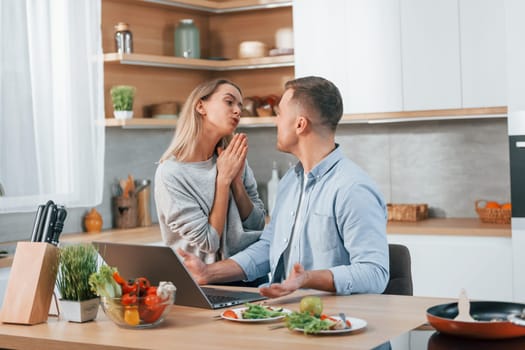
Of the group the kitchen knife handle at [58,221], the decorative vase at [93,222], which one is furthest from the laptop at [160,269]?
the decorative vase at [93,222]

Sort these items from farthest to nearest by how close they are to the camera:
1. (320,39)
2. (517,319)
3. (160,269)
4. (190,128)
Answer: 1. (320,39)
2. (190,128)
3. (160,269)
4. (517,319)

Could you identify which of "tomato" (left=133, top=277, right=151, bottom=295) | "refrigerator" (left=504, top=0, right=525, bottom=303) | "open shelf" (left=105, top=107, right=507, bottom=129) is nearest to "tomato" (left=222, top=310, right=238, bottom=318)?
"tomato" (left=133, top=277, right=151, bottom=295)

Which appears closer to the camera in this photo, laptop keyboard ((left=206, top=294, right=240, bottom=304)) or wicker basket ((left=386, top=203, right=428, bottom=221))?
laptop keyboard ((left=206, top=294, right=240, bottom=304))

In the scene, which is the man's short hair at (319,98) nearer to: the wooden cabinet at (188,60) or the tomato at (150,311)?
the tomato at (150,311)

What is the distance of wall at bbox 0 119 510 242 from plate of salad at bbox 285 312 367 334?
298cm

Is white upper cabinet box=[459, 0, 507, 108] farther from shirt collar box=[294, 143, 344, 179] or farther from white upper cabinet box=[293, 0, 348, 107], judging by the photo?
shirt collar box=[294, 143, 344, 179]

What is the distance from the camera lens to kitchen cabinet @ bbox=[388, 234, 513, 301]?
14.3 feet

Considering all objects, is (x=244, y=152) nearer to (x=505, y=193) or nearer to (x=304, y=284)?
(x=304, y=284)

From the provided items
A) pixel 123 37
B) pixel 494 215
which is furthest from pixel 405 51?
pixel 123 37

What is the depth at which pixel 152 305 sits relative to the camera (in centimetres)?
214

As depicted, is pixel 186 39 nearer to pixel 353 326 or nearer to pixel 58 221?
pixel 58 221

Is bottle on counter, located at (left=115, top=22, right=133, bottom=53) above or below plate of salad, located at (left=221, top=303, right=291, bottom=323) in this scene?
above

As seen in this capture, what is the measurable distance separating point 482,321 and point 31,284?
1.16 metres

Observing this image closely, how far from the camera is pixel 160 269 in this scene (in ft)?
7.90
